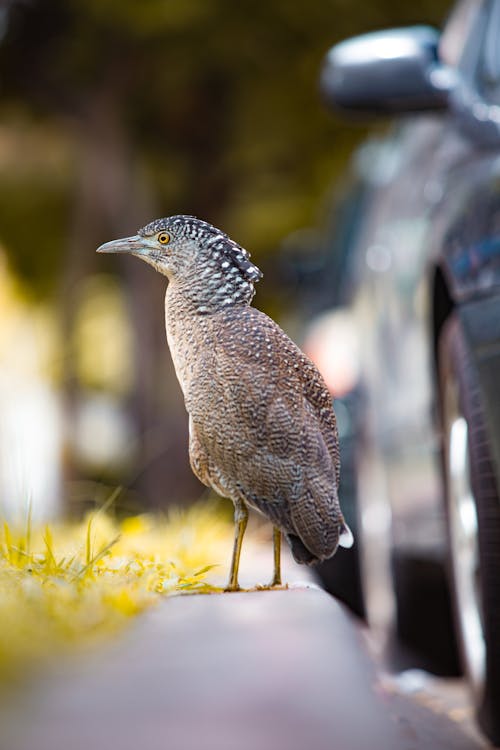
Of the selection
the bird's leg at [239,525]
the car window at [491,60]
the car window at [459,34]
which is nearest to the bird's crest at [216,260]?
the bird's leg at [239,525]

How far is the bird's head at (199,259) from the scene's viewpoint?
213cm

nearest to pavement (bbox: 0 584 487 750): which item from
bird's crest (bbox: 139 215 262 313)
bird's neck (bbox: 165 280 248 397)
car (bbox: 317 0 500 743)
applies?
bird's neck (bbox: 165 280 248 397)

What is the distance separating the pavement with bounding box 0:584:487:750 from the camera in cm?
175

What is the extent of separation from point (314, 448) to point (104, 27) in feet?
37.5

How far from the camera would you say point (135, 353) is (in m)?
7.57

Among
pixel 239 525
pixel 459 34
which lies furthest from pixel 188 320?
pixel 459 34

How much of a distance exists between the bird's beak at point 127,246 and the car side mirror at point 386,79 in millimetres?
2436

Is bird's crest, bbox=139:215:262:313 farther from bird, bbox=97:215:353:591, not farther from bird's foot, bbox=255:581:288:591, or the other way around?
bird's foot, bbox=255:581:288:591

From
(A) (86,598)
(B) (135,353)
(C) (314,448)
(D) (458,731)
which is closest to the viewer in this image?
(C) (314,448)

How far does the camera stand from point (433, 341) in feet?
14.8

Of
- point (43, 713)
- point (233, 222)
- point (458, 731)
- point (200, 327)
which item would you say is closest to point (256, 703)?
point (43, 713)

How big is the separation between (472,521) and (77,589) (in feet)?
5.76

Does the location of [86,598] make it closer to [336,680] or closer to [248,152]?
[336,680]

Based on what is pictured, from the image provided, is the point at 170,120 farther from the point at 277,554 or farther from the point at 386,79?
the point at 277,554
